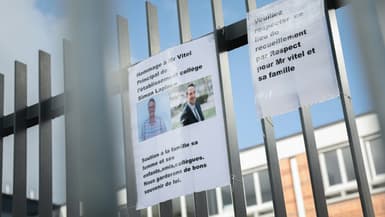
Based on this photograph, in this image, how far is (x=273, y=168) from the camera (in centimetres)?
148

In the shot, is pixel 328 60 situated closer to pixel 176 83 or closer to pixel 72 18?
pixel 176 83

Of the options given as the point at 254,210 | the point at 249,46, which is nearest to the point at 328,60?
the point at 249,46

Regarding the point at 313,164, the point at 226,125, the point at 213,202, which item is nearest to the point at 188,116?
the point at 226,125

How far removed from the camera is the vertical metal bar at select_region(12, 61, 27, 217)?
6.72ft

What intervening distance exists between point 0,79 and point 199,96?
1.04 metres

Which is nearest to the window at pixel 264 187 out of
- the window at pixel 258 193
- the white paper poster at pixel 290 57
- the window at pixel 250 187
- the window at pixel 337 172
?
the window at pixel 258 193

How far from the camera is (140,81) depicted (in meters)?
1.81

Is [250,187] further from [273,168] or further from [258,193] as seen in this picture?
[273,168]

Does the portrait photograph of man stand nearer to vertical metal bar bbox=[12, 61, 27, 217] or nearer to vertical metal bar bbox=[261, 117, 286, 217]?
vertical metal bar bbox=[261, 117, 286, 217]

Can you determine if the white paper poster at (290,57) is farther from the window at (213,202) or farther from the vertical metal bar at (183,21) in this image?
the window at (213,202)

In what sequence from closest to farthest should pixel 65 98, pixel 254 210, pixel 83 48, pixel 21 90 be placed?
pixel 83 48 → pixel 65 98 → pixel 21 90 → pixel 254 210

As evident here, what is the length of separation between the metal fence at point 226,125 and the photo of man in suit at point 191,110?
0.09 m

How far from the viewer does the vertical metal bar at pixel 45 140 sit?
1.96 m

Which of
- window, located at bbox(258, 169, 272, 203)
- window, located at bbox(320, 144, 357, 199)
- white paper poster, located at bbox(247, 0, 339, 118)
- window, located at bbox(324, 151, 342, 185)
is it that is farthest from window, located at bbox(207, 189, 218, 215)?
white paper poster, located at bbox(247, 0, 339, 118)
